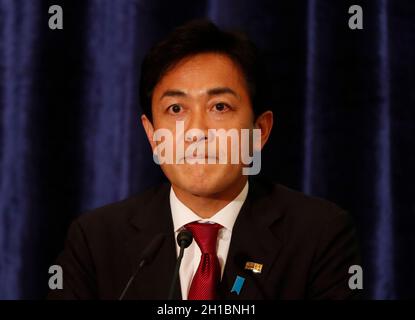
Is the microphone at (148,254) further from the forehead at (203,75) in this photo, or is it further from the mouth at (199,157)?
the forehead at (203,75)

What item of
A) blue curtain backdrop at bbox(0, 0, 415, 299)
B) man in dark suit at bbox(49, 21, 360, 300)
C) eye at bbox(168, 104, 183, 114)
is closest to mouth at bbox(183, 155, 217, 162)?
man in dark suit at bbox(49, 21, 360, 300)

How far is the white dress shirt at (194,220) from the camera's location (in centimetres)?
133

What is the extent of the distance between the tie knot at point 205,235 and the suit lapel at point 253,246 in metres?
0.05

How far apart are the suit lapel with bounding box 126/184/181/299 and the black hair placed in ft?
0.82

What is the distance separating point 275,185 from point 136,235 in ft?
1.37

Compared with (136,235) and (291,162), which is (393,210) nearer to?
(291,162)

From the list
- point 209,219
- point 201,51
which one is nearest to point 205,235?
point 209,219

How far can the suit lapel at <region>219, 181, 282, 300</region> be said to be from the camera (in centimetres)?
125

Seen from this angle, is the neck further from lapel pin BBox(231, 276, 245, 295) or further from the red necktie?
lapel pin BBox(231, 276, 245, 295)

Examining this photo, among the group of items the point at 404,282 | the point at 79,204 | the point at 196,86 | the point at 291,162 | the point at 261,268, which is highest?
the point at 196,86

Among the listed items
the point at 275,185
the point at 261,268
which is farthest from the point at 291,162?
the point at 261,268

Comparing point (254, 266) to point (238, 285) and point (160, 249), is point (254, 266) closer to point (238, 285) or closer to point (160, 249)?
point (238, 285)

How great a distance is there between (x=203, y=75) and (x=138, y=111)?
34 cm
